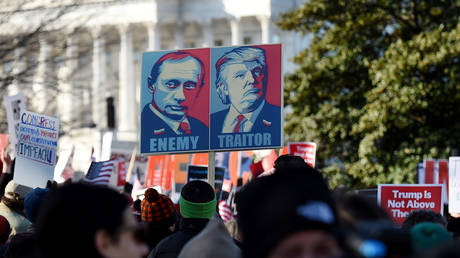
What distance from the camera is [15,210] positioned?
721 cm

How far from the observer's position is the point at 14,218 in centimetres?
709

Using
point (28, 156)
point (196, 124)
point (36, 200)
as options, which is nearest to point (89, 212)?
point (36, 200)

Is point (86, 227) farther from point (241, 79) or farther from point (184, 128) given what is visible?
Result: point (241, 79)

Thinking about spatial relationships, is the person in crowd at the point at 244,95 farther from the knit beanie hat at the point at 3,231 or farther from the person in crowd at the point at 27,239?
the person in crowd at the point at 27,239

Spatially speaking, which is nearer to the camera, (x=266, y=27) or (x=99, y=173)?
(x=99, y=173)

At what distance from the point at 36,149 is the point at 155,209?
3.25 m

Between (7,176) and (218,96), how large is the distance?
9.01ft

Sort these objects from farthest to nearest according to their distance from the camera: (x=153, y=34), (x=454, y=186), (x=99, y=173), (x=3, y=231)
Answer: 1. (x=153, y=34)
2. (x=99, y=173)
3. (x=454, y=186)
4. (x=3, y=231)

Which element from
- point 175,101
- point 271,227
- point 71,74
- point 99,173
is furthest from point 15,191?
point 71,74

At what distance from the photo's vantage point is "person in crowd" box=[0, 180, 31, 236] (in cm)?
701

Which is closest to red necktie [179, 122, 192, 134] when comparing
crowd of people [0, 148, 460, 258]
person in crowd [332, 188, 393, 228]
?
crowd of people [0, 148, 460, 258]

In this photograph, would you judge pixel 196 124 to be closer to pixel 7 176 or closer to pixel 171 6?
pixel 7 176

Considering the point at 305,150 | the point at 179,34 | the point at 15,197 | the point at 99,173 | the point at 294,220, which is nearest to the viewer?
the point at 294,220

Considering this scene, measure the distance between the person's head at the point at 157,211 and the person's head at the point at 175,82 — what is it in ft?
6.47
